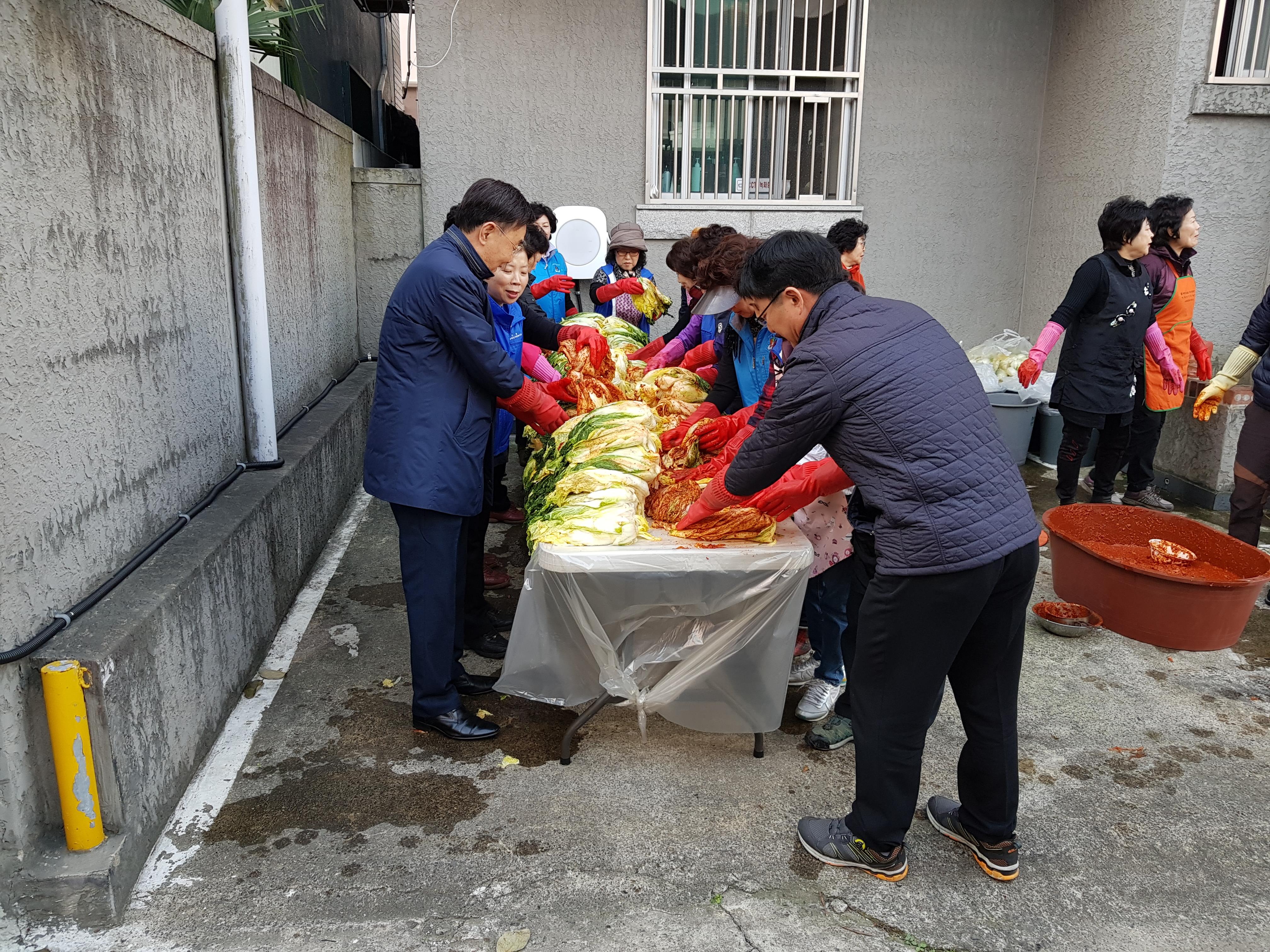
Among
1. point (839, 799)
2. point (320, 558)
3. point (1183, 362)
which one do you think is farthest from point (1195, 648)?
point (320, 558)

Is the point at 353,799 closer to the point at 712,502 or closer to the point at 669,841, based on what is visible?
the point at 669,841

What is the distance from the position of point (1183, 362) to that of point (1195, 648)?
2.47 meters

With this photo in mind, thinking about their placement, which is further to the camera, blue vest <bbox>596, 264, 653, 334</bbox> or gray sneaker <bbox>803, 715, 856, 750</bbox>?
→ blue vest <bbox>596, 264, 653, 334</bbox>

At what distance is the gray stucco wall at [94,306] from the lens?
7.24ft

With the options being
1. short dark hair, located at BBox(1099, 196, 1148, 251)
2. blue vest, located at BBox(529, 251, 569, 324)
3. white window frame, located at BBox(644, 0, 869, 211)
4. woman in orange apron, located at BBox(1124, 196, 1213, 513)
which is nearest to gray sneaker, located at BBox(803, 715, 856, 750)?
woman in orange apron, located at BBox(1124, 196, 1213, 513)

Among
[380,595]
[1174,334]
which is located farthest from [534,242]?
[1174,334]

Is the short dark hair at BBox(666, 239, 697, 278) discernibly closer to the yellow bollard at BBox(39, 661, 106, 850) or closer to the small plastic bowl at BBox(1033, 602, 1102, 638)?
the small plastic bowl at BBox(1033, 602, 1102, 638)

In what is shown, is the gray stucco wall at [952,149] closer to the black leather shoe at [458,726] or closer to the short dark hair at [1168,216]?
the short dark hair at [1168,216]

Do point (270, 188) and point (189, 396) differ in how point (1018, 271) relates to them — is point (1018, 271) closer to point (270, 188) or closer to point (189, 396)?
point (270, 188)

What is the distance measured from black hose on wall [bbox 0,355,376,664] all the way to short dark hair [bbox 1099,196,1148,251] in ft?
15.1

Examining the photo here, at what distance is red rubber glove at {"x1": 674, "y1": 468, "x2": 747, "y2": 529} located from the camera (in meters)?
2.71

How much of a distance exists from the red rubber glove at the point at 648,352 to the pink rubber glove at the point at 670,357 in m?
0.24

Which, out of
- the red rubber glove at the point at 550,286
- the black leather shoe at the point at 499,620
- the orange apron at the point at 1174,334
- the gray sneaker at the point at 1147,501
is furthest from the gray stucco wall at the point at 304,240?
the gray sneaker at the point at 1147,501

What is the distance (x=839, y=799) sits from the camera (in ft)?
9.55
